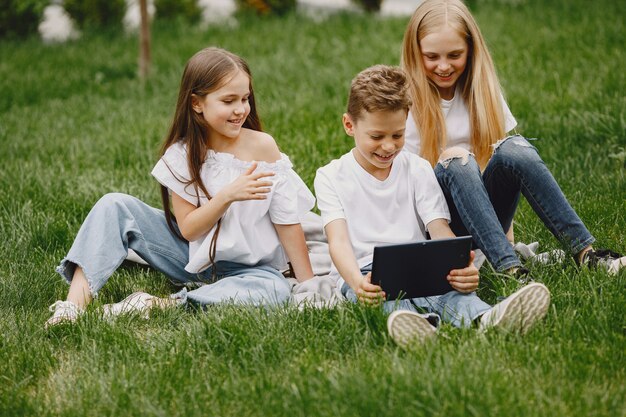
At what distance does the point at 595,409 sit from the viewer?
7.86 ft

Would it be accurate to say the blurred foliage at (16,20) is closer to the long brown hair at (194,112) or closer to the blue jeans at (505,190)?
the long brown hair at (194,112)

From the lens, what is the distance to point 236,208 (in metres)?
3.63

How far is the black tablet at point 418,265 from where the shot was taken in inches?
114

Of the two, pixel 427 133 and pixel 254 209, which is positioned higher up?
pixel 427 133

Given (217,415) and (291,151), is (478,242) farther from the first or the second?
(291,151)

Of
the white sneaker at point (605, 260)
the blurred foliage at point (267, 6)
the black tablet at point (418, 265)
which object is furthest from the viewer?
the blurred foliage at point (267, 6)

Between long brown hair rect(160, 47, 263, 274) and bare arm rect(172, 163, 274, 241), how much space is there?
75 millimetres

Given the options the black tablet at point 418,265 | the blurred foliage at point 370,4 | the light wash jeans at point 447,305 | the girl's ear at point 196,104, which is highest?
the blurred foliage at point 370,4

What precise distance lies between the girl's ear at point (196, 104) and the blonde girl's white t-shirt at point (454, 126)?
0.92m

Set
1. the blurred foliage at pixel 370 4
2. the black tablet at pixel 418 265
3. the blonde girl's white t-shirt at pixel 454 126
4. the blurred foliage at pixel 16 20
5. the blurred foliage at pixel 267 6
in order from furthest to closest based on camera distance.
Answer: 1. the blurred foliage at pixel 370 4
2. the blurred foliage at pixel 267 6
3. the blurred foliage at pixel 16 20
4. the blonde girl's white t-shirt at pixel 454 126
5. the black tablet at pixel 418 265

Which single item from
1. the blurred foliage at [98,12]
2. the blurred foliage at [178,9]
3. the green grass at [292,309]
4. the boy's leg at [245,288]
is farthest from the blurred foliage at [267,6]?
the boy's leg at [245,288]

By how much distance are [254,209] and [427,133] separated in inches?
32.8

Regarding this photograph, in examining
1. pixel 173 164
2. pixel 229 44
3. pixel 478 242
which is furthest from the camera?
pixel 229 44

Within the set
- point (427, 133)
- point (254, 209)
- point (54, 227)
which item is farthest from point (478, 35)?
point (54, 227)
